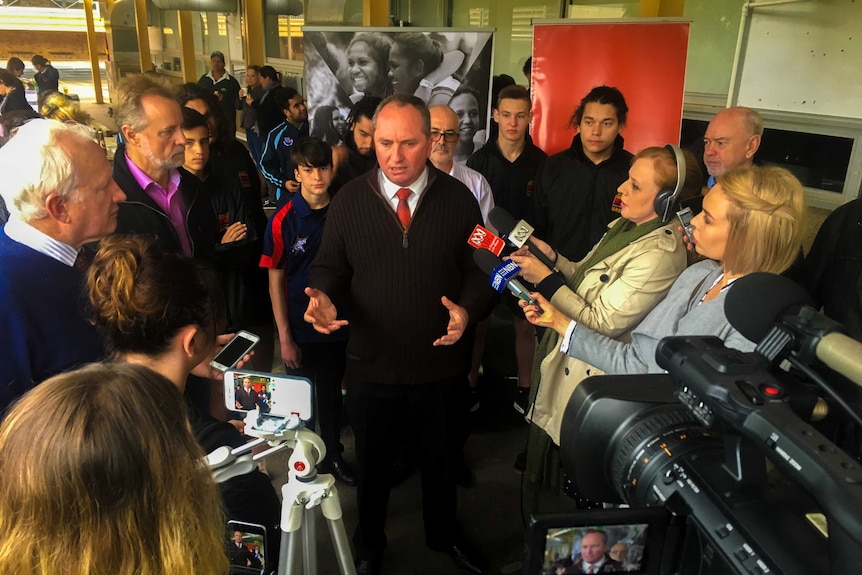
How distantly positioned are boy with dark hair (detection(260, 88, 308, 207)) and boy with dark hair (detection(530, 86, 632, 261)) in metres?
1.47

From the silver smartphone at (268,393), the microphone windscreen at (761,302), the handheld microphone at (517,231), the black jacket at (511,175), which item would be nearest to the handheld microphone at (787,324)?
the microphone windscreen at (761,302)

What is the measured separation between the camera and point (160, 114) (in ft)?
5.91

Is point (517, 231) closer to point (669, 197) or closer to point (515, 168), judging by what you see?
point (669, 197)

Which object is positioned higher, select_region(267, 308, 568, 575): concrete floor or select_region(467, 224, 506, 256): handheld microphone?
select_region(467, 224, 506, 256): handheld microphone

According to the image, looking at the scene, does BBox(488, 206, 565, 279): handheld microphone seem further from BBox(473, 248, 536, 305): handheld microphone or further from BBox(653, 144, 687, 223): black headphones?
BBox(653, 144, 687, 223): black headphones

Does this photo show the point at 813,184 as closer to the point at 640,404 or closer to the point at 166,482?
the point at 640,404

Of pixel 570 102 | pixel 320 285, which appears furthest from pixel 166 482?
pixel 570 102

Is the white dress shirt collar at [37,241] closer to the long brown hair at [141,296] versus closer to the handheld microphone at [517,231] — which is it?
the long brown hair at [141,296]

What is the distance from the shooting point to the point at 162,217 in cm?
179

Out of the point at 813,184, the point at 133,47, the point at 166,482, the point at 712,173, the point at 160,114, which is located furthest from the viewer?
the point at 133,47

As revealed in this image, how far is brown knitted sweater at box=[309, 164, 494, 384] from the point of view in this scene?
1748 millimetres

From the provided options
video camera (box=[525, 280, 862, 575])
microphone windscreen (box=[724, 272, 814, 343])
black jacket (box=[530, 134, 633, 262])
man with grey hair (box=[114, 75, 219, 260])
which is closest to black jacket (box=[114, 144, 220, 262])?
man with grey hair (box=[114, 75, 219, 260])

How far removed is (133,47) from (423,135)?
16.1m

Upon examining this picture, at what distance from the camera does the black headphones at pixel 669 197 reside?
1643mm
